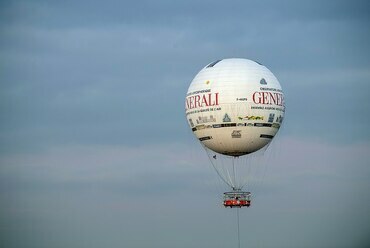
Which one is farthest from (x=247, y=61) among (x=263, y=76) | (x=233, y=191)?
(x=233, y=191)

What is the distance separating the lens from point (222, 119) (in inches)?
5167

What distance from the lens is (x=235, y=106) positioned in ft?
428

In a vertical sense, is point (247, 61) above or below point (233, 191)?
above

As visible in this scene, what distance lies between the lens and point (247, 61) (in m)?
133

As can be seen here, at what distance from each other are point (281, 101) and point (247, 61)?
465 cm

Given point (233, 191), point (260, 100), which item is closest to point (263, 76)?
point (260, 100)

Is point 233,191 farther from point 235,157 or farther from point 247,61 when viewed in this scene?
point 247,61

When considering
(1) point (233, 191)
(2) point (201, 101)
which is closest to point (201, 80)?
(2) point (201, 101)

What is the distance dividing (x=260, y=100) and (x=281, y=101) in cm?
299

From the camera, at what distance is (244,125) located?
431 ft

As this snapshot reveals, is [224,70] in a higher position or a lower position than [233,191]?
higher

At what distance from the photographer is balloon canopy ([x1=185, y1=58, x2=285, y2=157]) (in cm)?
13062

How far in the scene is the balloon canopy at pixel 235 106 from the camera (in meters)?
131

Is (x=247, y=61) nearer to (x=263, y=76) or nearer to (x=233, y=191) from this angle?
(x=263, y=76)
